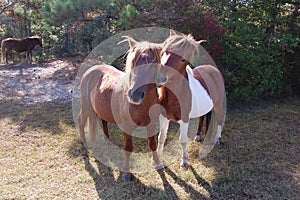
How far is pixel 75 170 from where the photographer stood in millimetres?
2596

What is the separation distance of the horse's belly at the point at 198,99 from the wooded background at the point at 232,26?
1.56m

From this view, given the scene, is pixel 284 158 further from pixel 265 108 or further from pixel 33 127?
pixel 33 127

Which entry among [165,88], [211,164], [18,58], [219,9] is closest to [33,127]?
[165,88]

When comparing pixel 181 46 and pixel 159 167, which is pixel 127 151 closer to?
pixel 159 167

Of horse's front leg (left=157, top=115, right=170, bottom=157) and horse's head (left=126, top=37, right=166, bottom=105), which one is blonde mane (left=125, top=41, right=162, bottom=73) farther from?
horse's front leg (left=157, top=115, right=170, bottom=157)

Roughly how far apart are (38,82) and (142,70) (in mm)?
4876

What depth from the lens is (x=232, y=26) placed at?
14.4 ft

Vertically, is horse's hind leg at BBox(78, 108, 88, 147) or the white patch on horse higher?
the white patch on horse

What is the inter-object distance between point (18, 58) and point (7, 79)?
11.8 feet

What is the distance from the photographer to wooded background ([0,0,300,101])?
4.11 metres

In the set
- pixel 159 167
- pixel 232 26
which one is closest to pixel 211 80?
pixel 159 167

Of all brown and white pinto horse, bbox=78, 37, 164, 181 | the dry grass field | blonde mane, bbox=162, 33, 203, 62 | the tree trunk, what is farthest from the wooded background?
the tree trunk

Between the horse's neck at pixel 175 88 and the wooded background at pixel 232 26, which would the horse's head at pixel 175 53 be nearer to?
the horse's neck at pixel 175 88

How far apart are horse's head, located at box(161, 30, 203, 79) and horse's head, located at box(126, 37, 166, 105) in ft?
0.44
